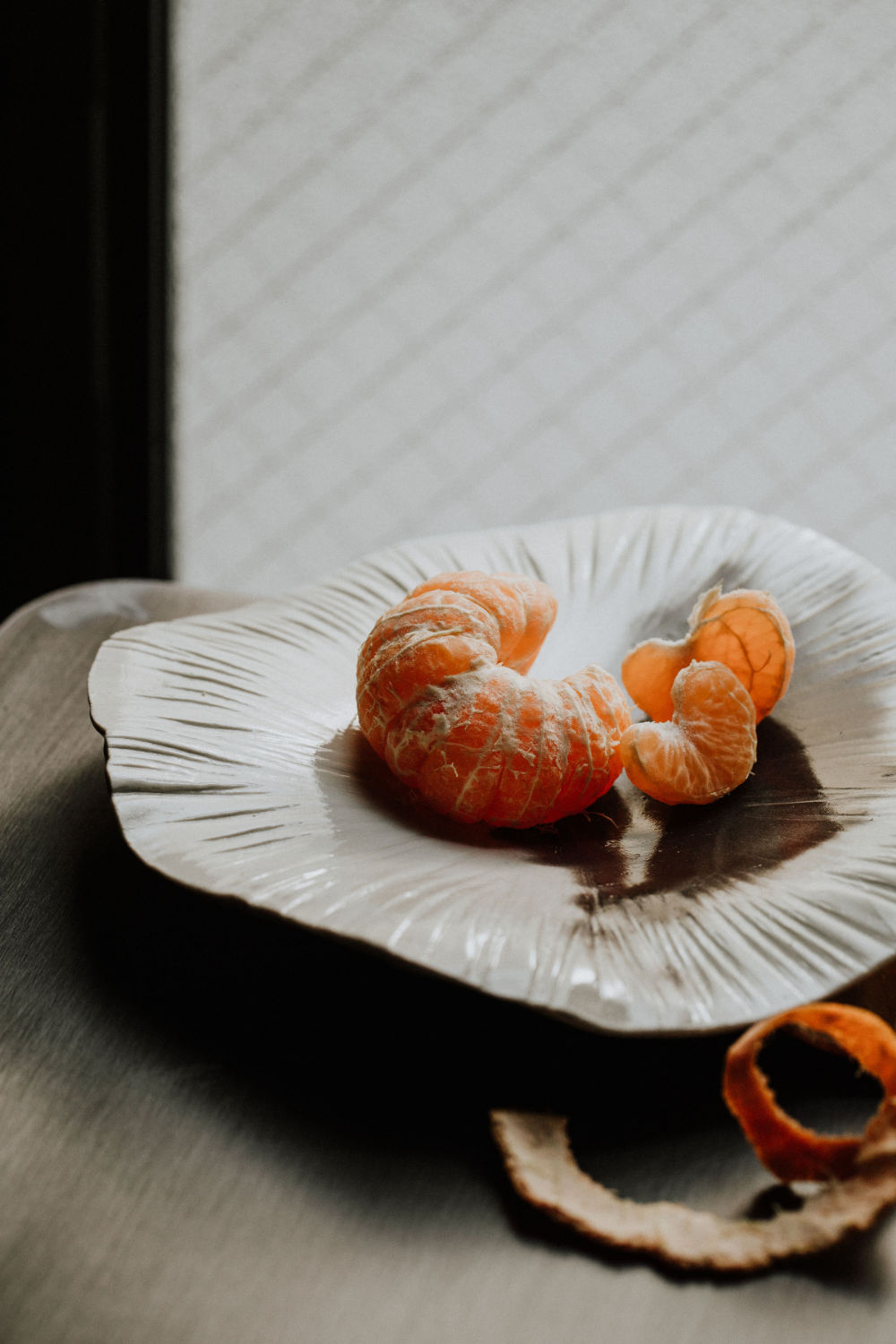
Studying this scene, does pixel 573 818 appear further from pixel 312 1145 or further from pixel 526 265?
pixel 526 265

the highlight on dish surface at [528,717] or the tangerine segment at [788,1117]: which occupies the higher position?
the highlight on dish surface at [528,717]

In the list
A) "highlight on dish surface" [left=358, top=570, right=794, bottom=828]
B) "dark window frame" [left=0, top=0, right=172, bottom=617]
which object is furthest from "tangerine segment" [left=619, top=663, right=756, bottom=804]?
"dark window frame" [left=0, top=0, right=172, bottom=617]

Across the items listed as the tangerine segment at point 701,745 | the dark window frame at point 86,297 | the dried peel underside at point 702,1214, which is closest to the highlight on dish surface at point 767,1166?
the dried peel underside at point 702,1214

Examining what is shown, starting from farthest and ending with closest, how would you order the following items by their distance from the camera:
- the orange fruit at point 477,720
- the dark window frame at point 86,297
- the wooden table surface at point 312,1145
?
the dark window frame at point 86,297
the orange fruit at point 477,720
the wooden table surface at point 312,1145

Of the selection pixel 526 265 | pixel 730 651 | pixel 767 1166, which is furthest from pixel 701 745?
pixel 526 265

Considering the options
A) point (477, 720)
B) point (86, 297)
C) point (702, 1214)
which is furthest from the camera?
point (86, 297)

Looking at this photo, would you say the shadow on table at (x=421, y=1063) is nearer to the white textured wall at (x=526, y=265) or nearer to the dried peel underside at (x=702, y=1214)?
the dried peel underside at (x=702, y=1214)

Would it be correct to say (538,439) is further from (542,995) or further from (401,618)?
(542,995)
